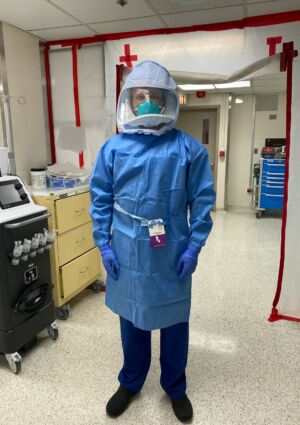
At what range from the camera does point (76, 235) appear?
2.54 m

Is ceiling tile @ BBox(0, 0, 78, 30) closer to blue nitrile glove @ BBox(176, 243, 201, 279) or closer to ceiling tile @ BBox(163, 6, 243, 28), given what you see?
ceiling tile @ BBox(163, 6, 243, 28)

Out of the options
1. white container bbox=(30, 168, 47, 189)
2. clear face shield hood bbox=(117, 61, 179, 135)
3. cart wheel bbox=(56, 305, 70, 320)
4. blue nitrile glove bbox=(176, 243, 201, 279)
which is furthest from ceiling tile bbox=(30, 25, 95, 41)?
cart wheel bbox=(56, 305, 70, 320)

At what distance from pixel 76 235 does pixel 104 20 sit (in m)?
1.55

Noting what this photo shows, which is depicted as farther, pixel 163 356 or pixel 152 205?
pixel 163 356

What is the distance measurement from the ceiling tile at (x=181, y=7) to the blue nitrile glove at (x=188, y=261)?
1.54 metres

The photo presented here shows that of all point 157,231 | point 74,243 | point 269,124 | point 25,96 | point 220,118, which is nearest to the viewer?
point 157,231

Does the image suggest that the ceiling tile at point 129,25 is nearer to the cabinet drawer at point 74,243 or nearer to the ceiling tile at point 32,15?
the ceiling tile at point 32,15

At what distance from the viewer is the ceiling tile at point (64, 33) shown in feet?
8.18

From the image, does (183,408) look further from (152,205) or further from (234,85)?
(234,85)

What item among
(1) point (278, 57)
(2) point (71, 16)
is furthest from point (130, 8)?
(1) point (278, 57)

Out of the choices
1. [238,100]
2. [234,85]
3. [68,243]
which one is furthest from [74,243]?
[238,100]

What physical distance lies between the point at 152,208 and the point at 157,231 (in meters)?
0.10

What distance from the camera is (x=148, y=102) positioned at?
4.71 ft

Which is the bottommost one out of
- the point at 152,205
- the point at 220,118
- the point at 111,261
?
the point at 111,261
